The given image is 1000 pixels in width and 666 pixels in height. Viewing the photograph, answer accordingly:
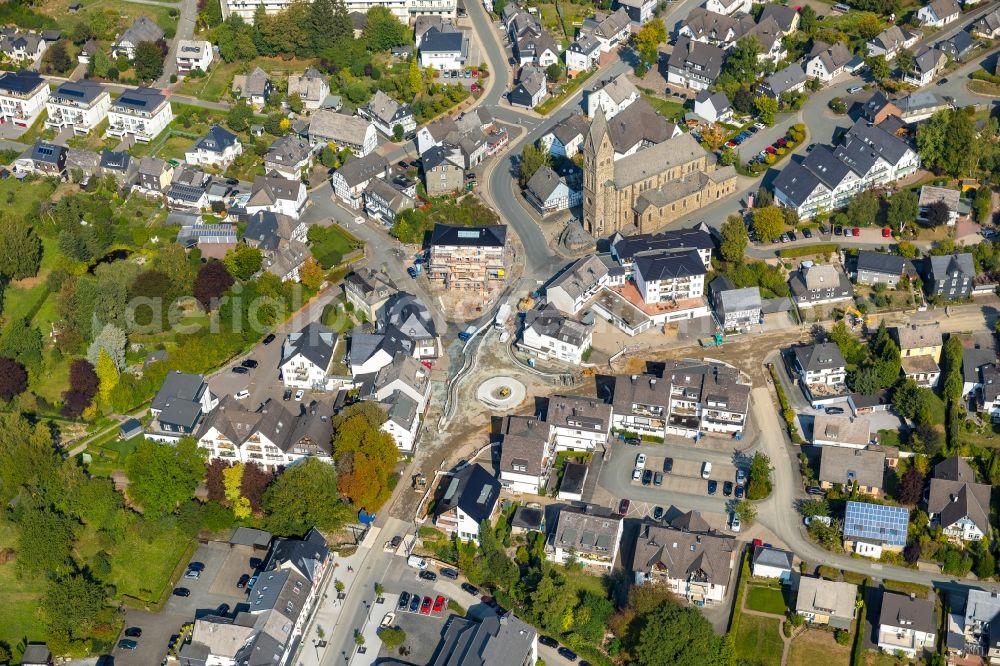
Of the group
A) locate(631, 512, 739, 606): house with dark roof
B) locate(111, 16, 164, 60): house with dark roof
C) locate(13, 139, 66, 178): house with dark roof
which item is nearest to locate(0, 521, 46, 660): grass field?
locate(631, 512, 739, 606): house with dark roof

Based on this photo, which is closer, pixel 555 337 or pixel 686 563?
pixel 686 563

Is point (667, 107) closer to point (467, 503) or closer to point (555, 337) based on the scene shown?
point (555, 337)

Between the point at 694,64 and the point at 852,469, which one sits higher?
the point at 694,64

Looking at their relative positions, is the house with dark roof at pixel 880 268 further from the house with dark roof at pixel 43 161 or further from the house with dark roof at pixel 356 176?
the house with dark roof at pixel 43 161

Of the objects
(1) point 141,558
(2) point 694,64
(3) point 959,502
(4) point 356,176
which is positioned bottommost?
(1) point 141,558

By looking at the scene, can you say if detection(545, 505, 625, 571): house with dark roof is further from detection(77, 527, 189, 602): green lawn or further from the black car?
detection(77, 527, 189, 602): green lawn

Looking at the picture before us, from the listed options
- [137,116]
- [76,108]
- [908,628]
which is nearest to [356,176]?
[137,116]

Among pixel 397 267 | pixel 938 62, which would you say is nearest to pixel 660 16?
pixel 938 62

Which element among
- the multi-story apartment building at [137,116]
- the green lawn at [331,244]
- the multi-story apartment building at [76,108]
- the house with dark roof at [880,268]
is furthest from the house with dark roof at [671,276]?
the multi-story apartment building at [76,108]
